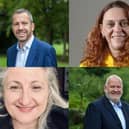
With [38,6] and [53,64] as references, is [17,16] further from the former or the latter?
[53,64]

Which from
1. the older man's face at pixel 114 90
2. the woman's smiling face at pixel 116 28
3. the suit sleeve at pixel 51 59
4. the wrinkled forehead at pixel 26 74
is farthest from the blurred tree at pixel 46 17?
the older man's face at pixel 114 90

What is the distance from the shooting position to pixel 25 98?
1.72 metres

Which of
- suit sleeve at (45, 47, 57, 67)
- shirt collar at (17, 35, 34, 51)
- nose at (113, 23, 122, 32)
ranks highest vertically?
nose at (113, 23, 122, 32)

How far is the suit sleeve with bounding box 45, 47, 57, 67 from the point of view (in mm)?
2141

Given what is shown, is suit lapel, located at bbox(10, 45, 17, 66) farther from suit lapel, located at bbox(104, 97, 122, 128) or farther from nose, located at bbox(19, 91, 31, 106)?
suit lapel, located at bbox(104, 97, 122, 128)

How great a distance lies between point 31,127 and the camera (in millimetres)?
1745

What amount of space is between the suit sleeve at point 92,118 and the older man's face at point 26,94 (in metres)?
0.22

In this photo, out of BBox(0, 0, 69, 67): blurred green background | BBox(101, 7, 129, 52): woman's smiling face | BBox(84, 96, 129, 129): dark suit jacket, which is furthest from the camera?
BBox(0, 0, 69, 67): blurred green background

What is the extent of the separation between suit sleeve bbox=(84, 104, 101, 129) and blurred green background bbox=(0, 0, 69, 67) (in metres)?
0.65

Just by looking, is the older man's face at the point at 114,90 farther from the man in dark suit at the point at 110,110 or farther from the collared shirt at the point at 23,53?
the collared shirt at the point at 23,53

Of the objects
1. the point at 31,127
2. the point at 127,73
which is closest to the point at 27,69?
the point at 31,127

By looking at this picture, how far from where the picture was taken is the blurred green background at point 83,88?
1.71 meters

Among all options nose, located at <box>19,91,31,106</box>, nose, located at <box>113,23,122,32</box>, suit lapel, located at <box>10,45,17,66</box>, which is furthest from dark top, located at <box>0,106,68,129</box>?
nose, located at <box>113,23,122,32</box>

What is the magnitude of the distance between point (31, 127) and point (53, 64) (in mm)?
533
